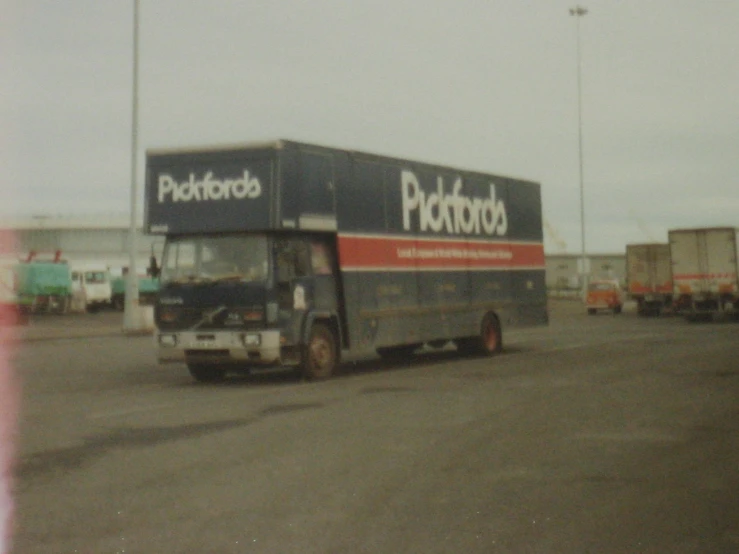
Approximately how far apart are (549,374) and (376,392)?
372 cm

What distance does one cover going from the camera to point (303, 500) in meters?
7.88

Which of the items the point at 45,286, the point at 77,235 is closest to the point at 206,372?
the point at 45,286

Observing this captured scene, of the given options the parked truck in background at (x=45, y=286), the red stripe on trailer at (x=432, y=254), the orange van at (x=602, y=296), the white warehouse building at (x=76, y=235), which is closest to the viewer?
the red stripe on trailer at (x=432, y=254)

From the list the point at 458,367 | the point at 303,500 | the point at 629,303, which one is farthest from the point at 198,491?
the point at 629,303

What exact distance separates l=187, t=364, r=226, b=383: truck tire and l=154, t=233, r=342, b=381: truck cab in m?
0.81

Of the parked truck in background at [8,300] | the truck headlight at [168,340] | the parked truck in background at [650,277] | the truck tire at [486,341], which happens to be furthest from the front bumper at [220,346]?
the parked truck in background at [650,277]

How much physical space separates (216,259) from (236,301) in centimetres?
72

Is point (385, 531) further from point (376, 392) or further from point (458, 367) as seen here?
point (458, 367)

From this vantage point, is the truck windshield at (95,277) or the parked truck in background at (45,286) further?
the truck windshield at (95,277)

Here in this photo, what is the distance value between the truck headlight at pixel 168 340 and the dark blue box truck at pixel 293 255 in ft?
0.05

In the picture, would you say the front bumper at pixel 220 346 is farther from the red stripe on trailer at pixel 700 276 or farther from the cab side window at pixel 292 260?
the red stripe on trailer at pixel 700 276

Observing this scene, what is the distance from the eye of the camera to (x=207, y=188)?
1720cm

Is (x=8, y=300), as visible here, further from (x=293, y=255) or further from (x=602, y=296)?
(x=293, y=255)

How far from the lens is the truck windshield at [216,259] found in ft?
55.6
